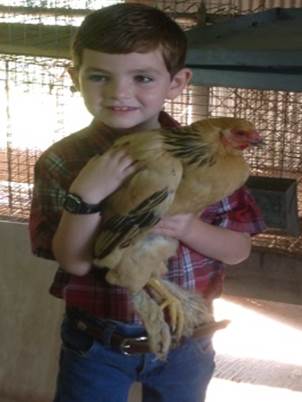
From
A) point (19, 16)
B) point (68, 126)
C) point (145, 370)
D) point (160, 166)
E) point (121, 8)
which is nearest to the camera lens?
point (160, 166)

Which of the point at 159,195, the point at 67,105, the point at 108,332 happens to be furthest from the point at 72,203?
the point at 67,105

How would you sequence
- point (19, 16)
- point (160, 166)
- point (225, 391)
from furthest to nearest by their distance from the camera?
1. point (19, 16)
2. point (225, 391)
3. point (160, 166)

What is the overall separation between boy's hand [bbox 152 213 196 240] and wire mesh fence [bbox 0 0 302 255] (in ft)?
3.51

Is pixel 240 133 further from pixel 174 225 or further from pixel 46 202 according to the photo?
pixel 46 202

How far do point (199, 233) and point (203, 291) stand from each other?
154mm

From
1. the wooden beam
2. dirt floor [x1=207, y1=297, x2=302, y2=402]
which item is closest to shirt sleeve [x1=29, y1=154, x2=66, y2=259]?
the wooden beam

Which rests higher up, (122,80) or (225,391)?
(122,80)

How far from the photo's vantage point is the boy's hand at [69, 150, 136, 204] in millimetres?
1056

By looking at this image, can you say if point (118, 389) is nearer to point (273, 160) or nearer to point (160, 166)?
point (160, 166)

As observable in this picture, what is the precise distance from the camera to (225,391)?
2223 millimetres

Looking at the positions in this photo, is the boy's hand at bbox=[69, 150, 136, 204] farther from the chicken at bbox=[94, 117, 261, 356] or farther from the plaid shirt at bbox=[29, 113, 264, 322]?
the plaid shirt at bbox=[29, 113, 264, 322]

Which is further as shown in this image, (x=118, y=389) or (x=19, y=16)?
(x=19, y=16)

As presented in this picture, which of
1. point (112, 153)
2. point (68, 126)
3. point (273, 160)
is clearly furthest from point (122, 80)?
point (68, 126)

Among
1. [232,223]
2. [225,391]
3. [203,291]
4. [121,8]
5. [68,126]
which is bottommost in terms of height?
[225,391]
